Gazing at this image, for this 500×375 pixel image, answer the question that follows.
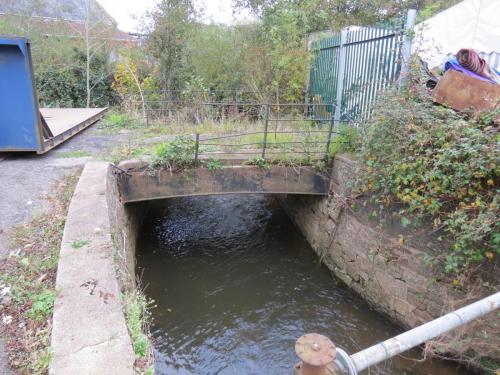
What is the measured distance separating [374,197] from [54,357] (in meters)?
4.22

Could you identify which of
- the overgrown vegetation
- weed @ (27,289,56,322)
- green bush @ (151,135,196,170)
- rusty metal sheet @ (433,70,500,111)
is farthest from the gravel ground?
rusty metal sheet @ (433,70,500,111)

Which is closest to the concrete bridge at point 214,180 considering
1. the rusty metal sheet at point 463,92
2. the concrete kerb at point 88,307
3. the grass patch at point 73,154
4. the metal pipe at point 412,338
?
the grass patch at point 73,154

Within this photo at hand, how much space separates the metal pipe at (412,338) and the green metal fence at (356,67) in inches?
190

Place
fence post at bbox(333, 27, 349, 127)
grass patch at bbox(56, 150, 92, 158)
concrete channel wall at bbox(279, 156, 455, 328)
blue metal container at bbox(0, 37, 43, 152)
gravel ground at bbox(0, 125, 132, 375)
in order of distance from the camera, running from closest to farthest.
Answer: gravel ground at bbox(0, 125, 132, 375) → concrete channel wall at bbox(279, 156, 455, 328) → blue metal container at bbox(0, 37, 43, 152) → grass patch at bbox(56, 150, 92, 158) → fence post at bbox(333, 27, 349, 127)

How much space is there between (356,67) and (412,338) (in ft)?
23.4

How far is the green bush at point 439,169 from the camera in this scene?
371cm

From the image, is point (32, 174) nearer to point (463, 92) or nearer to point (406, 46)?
point (406, 46)

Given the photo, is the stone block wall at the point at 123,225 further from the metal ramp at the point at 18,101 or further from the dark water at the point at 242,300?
the metal ramp at the point at 18,101

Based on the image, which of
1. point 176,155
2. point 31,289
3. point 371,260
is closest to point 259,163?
point 176,155

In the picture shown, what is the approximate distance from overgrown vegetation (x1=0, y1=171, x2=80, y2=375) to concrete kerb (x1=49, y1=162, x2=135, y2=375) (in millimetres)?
112

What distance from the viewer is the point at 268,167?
6.25 metres

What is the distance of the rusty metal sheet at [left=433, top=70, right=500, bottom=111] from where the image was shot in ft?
16.6

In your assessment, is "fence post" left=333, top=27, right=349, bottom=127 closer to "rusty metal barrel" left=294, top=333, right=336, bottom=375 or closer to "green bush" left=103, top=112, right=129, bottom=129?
"green bush" left=103, top=112, right=129, bottom=129

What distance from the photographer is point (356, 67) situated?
24.8ft
